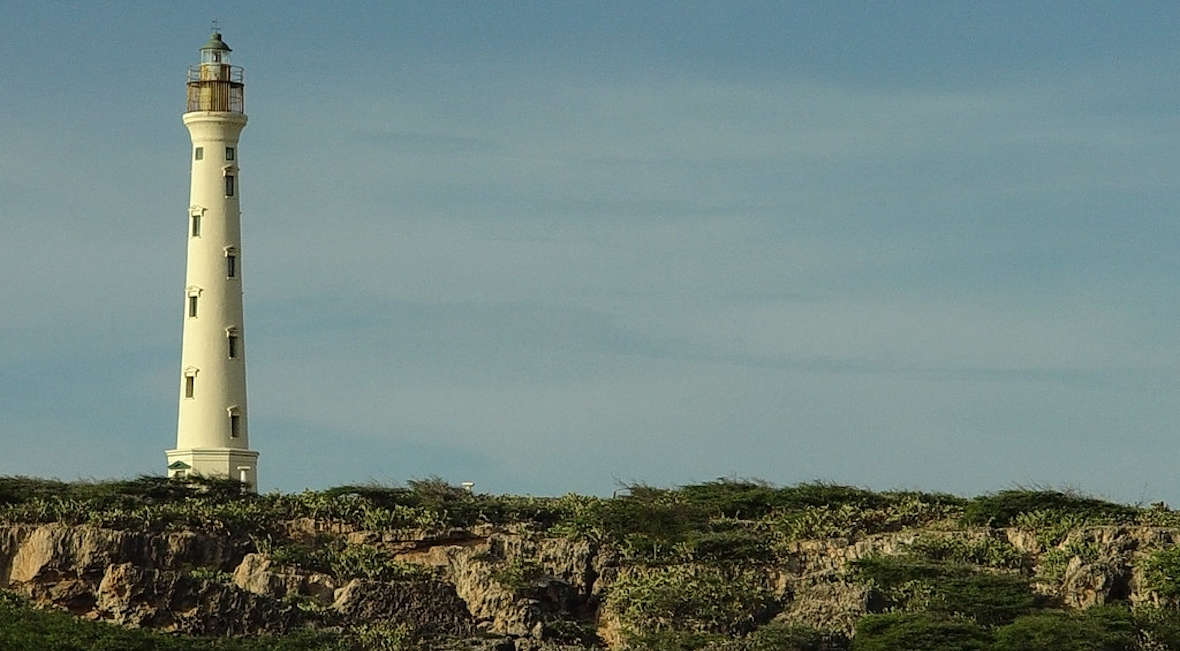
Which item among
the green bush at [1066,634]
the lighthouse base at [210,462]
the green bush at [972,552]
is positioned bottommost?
the green bush at [1066,634]

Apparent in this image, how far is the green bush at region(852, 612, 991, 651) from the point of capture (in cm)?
5125

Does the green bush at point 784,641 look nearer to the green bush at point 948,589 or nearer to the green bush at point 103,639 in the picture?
the green bush at point 948,589

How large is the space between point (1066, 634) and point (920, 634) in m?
2.79

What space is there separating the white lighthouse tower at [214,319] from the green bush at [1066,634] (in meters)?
29.4

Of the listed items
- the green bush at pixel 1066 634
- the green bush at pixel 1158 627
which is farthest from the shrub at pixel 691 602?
the green bush at pixel 1158 627

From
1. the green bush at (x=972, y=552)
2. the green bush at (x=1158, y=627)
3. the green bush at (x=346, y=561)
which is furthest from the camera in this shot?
the green bush at (x=972, y=552)

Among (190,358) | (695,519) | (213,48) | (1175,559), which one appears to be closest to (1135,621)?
(1175,559)

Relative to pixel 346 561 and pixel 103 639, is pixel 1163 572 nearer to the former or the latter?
pixel 346 561

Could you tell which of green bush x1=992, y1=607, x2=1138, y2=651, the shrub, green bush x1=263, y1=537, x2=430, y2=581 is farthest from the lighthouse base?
green bush x1=992, y1=607, x2=1138, y2=651

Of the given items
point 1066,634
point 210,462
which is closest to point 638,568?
point 1066,634

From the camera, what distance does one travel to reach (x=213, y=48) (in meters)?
80.7

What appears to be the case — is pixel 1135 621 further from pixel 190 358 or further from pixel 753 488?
pixel 190 358

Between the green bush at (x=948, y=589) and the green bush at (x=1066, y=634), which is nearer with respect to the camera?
the green bush at (x=1066, y=634)

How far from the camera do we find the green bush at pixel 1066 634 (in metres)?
51.1
